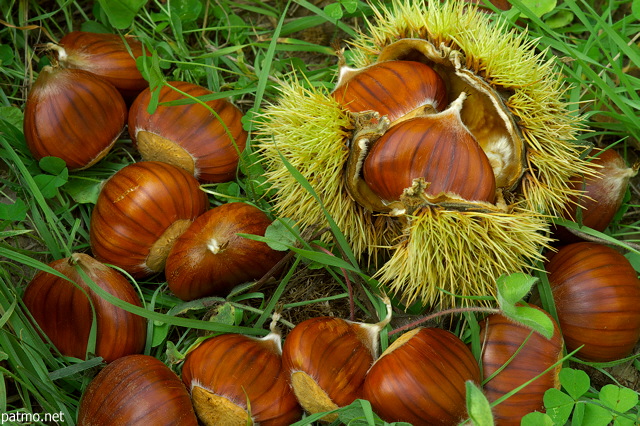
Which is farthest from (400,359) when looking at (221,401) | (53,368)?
(53,368)

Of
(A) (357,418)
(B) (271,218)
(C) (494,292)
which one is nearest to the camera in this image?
(A) (357,418)

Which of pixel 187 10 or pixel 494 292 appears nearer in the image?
pixel 494 292

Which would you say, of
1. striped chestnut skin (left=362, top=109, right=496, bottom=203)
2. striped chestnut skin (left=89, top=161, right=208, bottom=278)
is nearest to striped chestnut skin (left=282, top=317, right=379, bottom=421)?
striped chestnut skin (left=362, top=109, right=496, bottom=203)

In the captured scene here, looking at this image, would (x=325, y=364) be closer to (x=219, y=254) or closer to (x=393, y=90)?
(x=219, y=254)

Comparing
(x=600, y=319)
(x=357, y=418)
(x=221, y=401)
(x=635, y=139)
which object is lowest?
(x=221, y=401)

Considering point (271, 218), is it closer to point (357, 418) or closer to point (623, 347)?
point (357, 418)

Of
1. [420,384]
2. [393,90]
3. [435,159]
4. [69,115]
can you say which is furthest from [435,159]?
[69,115]
